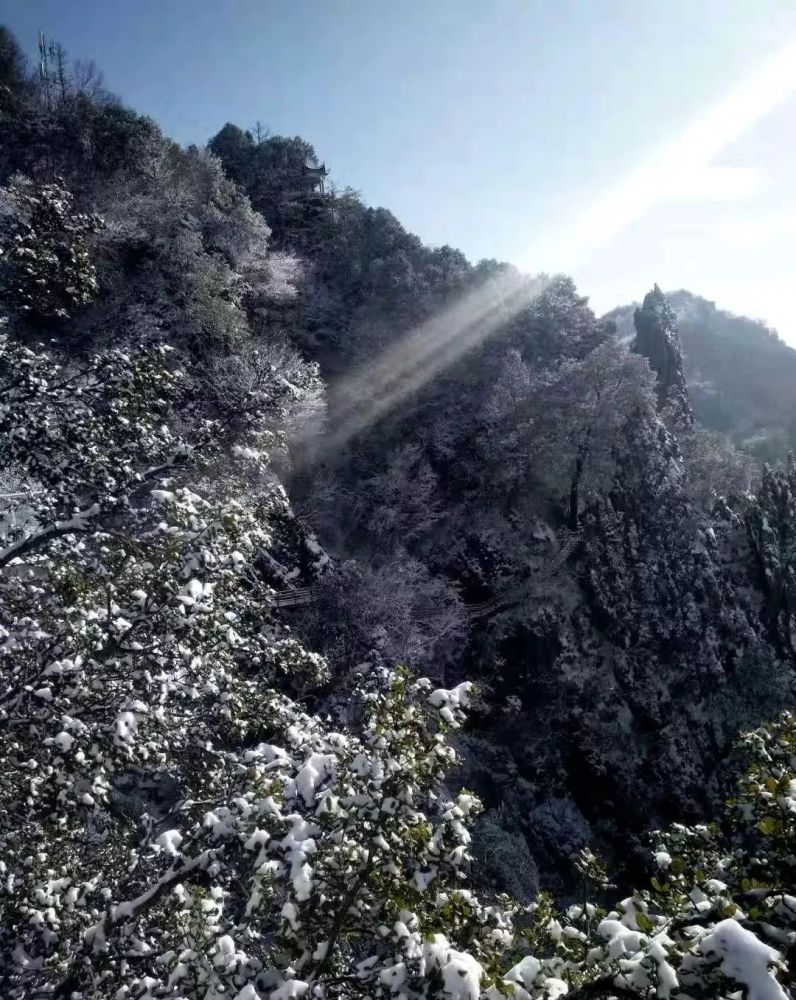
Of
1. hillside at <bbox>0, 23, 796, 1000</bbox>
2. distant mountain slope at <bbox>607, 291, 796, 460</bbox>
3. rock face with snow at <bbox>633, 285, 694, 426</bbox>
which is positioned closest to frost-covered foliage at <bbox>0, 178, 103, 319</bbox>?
hillside at <bbox>0, 23, 796, 1000</bbox>

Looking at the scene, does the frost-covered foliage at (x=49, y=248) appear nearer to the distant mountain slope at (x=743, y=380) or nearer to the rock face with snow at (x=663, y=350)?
the rock face with snow at (x=663, y=350)

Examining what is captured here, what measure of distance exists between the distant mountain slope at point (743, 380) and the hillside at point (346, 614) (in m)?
41.6

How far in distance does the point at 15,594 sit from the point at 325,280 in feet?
98.5

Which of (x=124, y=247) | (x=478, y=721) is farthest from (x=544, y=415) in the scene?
(x=124, y=247)

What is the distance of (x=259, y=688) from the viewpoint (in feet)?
29.5

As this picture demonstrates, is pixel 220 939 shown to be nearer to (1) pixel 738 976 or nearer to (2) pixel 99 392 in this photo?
(1) pixel 738 976

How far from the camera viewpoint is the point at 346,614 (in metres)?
19.4

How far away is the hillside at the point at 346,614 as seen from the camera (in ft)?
13.4

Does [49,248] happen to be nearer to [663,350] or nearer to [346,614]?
[346,614]

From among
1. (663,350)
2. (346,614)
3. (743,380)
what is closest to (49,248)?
(346,614)

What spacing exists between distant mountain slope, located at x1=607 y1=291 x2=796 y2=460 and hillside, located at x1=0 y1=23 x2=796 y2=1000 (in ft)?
137

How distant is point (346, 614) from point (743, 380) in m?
87.0

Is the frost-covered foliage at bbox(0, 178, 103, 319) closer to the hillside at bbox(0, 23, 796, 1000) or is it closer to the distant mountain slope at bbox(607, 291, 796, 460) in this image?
the hillside at bbox(0, 23, 796, 1000)

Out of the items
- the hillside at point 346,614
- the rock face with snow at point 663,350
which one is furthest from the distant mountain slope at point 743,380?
the hillside at point 346,614
